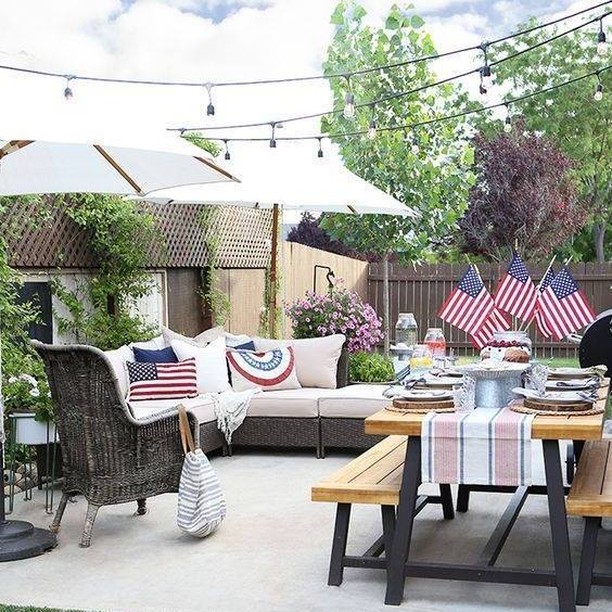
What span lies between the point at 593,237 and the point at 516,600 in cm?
2135

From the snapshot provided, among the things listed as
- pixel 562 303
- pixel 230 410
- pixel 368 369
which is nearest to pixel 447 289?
pixel 368 369

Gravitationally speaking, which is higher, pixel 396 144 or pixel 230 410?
pixel 396 144

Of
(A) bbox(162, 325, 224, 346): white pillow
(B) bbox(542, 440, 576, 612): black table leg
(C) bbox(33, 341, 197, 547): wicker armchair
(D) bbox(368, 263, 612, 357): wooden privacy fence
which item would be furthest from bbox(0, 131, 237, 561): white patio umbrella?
(D) bbox(368, 263, 612, 357): wooden privacy fence

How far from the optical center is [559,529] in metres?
4.05

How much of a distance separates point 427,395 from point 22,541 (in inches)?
79.3

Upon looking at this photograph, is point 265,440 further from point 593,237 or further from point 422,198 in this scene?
point 593,237

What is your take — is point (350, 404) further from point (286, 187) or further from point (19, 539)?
point (19, 539)

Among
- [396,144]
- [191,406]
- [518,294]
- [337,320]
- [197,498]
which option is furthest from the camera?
[396,144]

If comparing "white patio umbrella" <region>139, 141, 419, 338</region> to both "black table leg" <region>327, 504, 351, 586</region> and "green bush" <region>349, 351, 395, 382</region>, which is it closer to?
"green bush" <region>349, 351, 395, 382</region>

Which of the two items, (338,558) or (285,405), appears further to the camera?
(285,405)

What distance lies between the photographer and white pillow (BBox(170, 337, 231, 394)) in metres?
→ 7.66

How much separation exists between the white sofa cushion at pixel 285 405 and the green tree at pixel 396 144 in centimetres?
547

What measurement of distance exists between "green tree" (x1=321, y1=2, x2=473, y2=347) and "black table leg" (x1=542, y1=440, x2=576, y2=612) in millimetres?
8839

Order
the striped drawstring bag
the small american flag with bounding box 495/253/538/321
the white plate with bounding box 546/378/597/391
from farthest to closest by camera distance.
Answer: the small american flag with bounding box 495/253/538/321 → the striped drawstring bag → the white plate with bounding box 546/378/597/391
